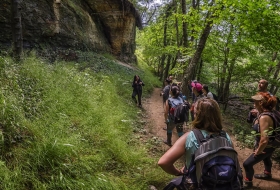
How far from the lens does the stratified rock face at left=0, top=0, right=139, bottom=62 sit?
10.6 meters

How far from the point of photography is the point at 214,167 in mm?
1898

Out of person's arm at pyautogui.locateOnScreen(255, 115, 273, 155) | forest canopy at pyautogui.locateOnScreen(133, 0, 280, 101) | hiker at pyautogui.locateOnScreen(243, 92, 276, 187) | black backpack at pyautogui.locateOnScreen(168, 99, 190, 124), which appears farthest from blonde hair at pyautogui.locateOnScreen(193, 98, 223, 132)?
forest canopy at pyautogui.locateOnScreen(133, 0, 280, 101)

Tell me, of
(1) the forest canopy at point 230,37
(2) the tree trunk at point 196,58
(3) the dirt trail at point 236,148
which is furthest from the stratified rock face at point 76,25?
(2) the tree trunk at point 196,58

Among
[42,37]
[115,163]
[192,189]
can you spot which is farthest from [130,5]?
[192,189]

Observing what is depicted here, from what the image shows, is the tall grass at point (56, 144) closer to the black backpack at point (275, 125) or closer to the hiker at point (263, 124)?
the hiker at point (263, 124)

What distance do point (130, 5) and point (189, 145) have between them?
21.1 meters

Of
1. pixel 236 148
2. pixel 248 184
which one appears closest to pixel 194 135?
pixel 248 184

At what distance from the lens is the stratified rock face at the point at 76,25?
1056cm

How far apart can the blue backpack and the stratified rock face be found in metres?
10.3

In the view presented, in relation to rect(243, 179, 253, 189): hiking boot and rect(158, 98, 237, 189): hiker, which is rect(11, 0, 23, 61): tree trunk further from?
rect(243, 179, 253, 189): hiking boot

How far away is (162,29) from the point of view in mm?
20156

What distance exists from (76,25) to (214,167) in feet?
49.7

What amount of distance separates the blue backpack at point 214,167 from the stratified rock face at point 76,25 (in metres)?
10.3

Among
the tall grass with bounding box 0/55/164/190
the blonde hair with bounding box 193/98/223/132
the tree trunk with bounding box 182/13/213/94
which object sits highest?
the tree trunk with bounding box 182/13/213/94
